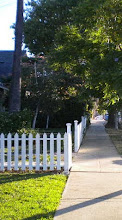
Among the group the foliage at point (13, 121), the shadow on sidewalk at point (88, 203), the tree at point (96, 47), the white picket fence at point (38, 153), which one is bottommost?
the shadow on sidewalk at point (88, 203)

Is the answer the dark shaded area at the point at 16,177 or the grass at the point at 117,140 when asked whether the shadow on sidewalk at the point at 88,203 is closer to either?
the dark shaded area at the point at 16,177

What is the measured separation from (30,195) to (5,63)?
22.5m

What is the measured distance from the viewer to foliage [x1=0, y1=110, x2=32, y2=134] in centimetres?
1296

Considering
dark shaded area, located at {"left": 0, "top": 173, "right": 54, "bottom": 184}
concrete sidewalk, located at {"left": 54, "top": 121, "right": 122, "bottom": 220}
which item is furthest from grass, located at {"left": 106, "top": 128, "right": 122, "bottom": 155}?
dark shaded area, located at {"left": 0, "top": 173, "right": 54, "bottom": 184}

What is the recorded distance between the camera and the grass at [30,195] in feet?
15.7

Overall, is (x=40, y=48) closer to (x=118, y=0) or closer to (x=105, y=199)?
(x=118, y=0)

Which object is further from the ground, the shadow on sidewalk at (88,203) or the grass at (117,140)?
the grass at (117,140)

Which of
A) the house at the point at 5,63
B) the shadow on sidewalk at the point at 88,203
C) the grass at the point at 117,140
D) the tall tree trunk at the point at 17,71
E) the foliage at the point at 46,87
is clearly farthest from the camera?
the house at the point at 5,63

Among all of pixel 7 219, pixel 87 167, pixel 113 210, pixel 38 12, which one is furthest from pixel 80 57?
pixel 38 12

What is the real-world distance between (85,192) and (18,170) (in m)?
2.55

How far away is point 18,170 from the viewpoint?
812cm

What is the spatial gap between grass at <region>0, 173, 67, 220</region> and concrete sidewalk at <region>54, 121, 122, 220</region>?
18cm

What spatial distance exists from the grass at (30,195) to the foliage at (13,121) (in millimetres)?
5371

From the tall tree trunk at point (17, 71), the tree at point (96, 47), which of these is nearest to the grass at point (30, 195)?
the tree at point (96, 47)
